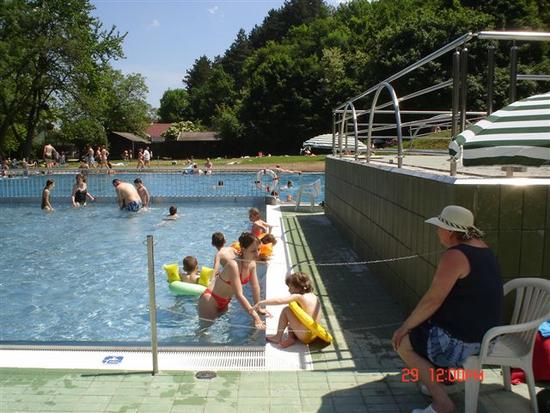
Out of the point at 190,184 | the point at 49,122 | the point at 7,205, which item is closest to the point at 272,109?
the point at 49,122

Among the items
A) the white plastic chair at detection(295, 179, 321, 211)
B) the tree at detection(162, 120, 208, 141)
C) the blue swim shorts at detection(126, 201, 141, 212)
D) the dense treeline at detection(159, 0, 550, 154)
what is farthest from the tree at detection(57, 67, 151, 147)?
the white plastic chair at detection(295, 179, 321, 211)

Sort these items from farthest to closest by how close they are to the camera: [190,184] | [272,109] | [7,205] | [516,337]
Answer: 1. [272,109]
2. [190,184]
3. [7,205]
4. [516,337]

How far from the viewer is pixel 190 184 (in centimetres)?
2486

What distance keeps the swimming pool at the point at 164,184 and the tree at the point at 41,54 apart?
48.4 feet

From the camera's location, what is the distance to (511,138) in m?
3.51

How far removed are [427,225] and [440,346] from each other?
73.3 inches

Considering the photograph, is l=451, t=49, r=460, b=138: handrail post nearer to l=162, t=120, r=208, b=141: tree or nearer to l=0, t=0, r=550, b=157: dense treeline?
l=0, t=0, r=550, b=157: dense treeline

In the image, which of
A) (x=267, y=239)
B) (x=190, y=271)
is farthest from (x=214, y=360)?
(x=267, y=239)

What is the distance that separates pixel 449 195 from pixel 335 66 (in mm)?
50261

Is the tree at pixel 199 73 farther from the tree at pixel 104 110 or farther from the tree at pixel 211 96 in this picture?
the tree at pixel 104 110

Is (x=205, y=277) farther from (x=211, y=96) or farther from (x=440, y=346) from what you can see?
(x=211, y=96)

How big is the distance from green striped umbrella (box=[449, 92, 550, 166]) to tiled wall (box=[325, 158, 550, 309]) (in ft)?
1.75

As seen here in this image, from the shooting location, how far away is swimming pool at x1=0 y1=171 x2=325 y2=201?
22.9 metres

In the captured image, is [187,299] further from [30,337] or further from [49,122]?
[49,122]
